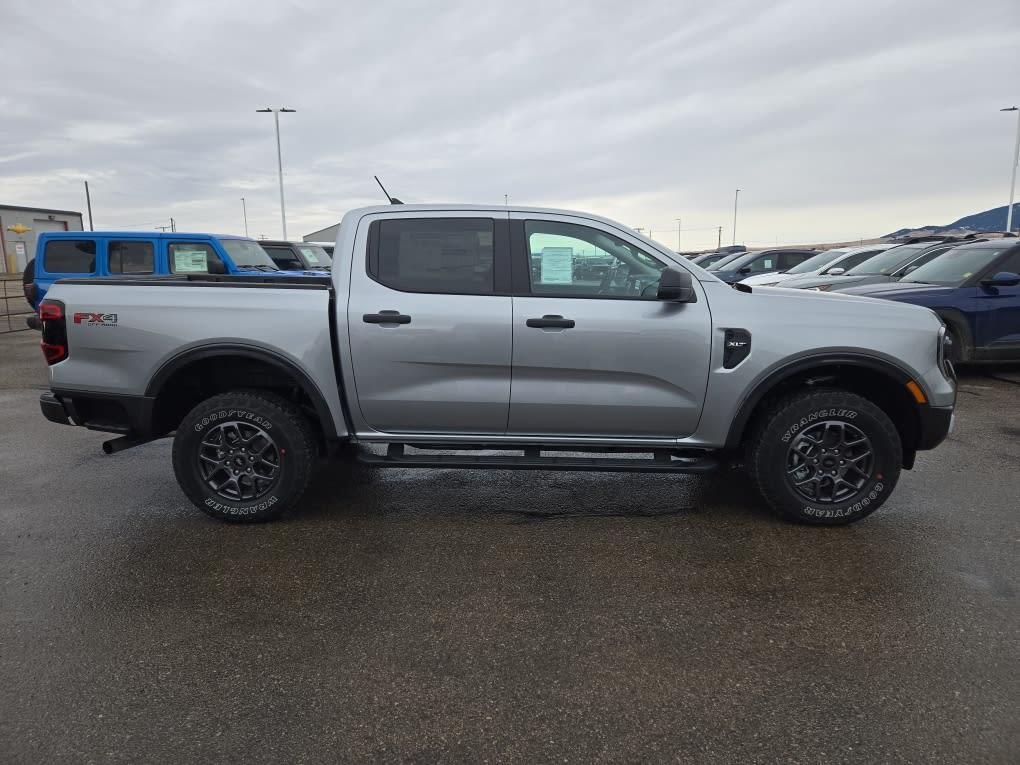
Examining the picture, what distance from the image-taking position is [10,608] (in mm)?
3072

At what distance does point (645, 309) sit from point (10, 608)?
3.45 metres

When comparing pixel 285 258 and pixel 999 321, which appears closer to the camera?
pixel 999 321

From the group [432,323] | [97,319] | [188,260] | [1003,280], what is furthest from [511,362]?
[188,260]

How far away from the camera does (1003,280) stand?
25.6ft

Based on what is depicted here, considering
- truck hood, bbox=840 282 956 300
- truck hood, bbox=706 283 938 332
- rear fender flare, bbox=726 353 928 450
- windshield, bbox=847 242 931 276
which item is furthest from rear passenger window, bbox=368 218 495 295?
windshield, bbox=847 242 931 276

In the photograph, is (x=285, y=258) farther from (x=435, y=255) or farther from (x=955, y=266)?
(x=955, y=266)

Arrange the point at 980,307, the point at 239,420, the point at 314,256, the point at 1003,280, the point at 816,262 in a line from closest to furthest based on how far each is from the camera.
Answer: the point at 239,420
the point at 1003,280
the point at 980,307
the point at 816,262
the point at 314,256

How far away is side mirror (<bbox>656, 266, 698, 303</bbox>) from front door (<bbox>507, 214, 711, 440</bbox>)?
0.42 ft

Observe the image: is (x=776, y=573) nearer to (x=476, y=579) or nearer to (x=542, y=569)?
(x=542, y=569)

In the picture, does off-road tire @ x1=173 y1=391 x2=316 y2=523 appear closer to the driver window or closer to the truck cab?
the driver window

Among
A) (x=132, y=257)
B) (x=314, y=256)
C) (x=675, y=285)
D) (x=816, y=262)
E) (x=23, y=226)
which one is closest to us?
(x=675, y=285)

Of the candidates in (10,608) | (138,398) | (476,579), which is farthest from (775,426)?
Result: (10,608)

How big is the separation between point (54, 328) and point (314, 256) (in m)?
13.0

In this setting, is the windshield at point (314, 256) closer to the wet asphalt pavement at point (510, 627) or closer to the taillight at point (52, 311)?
the wet asphalt pavement at point (510, 627)
